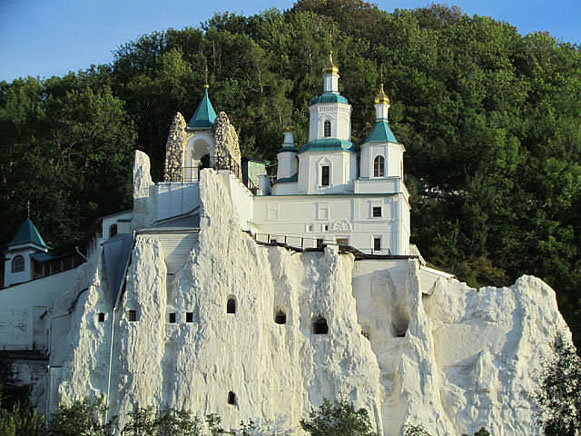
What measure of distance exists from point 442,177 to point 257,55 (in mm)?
14440

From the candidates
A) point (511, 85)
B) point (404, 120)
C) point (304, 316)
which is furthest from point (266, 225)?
point (511, 85)

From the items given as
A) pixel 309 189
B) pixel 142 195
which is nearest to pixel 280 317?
pixel 309 189

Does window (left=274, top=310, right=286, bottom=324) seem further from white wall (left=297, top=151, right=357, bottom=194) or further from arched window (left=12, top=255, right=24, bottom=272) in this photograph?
arched window (left=12, top=255, right=24, bottom=272)

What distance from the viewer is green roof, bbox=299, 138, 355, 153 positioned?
179 feet

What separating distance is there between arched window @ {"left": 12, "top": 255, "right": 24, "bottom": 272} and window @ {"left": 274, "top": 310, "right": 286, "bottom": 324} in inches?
640

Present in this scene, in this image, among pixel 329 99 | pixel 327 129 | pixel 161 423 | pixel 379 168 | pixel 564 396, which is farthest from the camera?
pixel 329 99

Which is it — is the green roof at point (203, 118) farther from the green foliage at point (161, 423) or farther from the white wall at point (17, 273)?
the green foliage at point (161, 423)

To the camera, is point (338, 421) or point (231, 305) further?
point (231, 305)

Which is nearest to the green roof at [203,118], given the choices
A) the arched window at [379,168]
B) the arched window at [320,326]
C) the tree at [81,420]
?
the arched window at [379,168]

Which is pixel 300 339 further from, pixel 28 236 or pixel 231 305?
pixel 28 236

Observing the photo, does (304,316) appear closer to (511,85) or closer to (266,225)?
(266,225)

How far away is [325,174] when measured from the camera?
54406 mm

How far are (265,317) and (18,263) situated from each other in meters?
16.9

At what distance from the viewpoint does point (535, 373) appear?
159 ft
